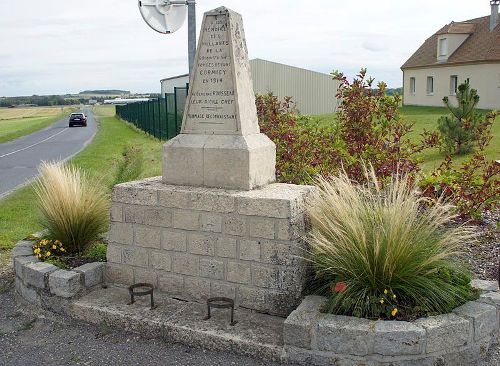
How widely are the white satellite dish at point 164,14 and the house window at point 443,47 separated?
32.2 metres

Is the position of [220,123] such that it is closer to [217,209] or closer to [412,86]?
[217,209]

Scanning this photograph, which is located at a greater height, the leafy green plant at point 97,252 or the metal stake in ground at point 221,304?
the leafy green plant at point 97,252

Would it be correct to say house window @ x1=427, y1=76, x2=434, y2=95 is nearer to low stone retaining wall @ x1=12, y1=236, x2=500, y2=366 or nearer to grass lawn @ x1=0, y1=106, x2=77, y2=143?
grass lawn @ x1=0, y1=106, x2=77, y2=143

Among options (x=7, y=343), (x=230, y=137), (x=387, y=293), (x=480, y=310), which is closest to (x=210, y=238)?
(x=230, y=137)

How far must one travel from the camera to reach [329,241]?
13.5 feet

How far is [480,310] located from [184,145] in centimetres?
274

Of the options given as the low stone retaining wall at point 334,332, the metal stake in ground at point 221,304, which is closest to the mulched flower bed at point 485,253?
the low stone retaining wall at point 334,332

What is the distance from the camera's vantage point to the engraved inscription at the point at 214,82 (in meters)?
4.66

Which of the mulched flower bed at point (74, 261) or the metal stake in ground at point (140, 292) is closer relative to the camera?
the metal stake in ground at point (140, 292)

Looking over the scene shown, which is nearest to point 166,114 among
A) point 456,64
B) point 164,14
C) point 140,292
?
point 164,14

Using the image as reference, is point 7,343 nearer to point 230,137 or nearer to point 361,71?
point 230,137

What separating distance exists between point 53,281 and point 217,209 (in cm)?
164

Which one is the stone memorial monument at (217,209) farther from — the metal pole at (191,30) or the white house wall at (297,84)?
the white house wall at (297,84)

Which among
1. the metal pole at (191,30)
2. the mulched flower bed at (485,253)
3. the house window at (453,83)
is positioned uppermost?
the house window at (453,83)
